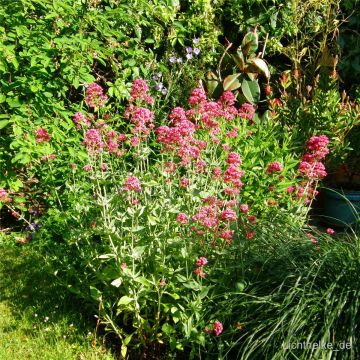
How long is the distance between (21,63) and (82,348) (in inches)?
94.6

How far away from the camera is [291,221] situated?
3.88m

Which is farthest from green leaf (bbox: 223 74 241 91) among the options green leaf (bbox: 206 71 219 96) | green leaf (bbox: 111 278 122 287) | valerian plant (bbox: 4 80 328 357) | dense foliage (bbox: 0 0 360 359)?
green leaf (bbox: 111 278 122 287)

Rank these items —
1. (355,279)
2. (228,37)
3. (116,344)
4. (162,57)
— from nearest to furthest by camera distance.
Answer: (355,279)
(116,344)
(162,57)
(228,37)

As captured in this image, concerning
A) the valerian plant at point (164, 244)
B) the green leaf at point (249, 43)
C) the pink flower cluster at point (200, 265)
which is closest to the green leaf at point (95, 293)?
the valerian plant at point (164, 244)

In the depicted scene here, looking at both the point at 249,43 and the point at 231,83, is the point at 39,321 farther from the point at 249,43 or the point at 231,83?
the point at 249,43

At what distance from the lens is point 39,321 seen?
3766 mm

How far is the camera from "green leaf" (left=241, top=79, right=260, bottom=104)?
643 centimetres

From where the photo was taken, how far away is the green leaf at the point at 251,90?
21.1ft

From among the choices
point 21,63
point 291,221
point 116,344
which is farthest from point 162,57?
point 116,344

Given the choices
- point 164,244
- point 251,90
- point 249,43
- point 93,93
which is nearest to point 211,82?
point 251,90

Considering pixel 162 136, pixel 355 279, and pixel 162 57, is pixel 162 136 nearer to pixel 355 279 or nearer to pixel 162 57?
pixel 355 279

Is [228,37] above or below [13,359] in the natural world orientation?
above

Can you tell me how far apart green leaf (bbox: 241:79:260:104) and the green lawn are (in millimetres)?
3058

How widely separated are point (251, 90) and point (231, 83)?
251 millimetres
